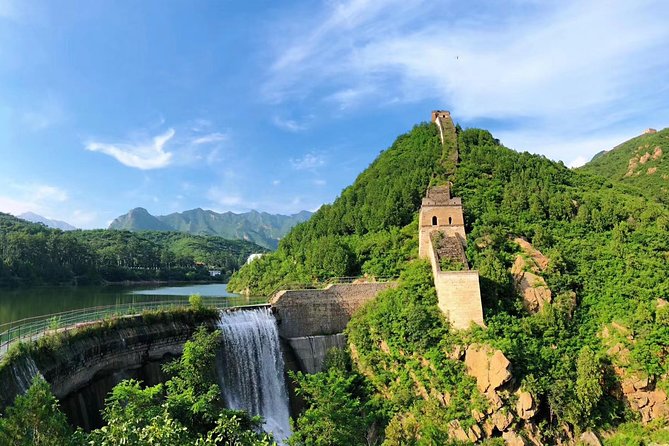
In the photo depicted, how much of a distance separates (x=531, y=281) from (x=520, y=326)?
3574 mm

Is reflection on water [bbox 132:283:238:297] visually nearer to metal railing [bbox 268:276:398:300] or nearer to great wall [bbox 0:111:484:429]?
metal railing [bbox 268:276:398:300]

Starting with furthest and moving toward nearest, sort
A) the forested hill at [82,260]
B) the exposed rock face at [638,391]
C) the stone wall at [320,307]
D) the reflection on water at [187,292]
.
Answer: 1. the forested hill at [82,260]
2. the reflection on water at [187,292]
3. the stone wall at [320,307]
4. the exposed rock face at [638,391]

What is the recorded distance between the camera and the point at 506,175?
39.3 m

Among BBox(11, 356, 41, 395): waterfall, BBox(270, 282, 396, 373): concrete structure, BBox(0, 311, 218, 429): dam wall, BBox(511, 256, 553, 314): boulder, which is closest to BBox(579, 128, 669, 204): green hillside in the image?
BBox(511, 256, 553, 314): boulder

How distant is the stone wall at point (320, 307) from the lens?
1073 inches

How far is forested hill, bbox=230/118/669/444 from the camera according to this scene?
21.7 m

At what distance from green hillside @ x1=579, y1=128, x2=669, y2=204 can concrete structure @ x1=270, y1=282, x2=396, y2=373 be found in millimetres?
35620

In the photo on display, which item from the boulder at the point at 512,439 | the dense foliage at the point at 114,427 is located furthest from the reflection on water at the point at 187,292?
the dense foliage at the point at 114,427

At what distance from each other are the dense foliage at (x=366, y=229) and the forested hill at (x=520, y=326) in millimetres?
184

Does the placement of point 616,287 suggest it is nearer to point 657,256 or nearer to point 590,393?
point 657,256

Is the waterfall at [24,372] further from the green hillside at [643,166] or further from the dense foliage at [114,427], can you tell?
the green hillside at [643,166]

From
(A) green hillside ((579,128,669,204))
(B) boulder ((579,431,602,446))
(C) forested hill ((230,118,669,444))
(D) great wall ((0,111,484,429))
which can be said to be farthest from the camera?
(A) green hillside ((579,128,669,204))

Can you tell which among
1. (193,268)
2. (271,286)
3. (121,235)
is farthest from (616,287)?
(121,235)

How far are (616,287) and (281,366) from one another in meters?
20.7
